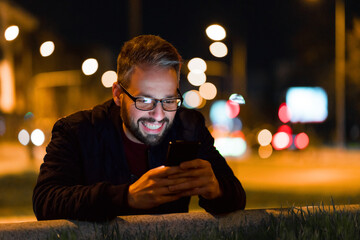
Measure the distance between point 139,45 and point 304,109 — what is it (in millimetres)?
34796

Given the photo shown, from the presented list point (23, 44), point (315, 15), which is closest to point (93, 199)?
point (315, 15)

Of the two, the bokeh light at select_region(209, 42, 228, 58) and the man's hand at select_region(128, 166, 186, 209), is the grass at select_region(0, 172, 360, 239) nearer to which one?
the man's hand at select_region(128, 166, 186, 209)

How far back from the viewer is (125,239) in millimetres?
2680

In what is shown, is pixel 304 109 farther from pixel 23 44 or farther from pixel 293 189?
pixel 23 44

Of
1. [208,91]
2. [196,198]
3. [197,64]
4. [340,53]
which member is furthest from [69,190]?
[208,91]

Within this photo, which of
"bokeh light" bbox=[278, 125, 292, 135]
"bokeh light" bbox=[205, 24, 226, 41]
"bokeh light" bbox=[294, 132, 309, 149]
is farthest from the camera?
"bokeh light" bbox=[278, 125, 292, 135]

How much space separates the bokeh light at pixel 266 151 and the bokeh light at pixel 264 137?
340 millimetres

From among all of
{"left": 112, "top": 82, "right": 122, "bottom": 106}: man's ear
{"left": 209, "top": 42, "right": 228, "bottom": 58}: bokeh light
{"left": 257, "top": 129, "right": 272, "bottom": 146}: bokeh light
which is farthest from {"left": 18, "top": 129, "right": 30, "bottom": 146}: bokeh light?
{"left": 112, "top": 82, "right": 122, "bottom": 106}: man's ear

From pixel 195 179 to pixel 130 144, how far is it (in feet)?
2.24

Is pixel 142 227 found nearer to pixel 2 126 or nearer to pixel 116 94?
pixel 116 94

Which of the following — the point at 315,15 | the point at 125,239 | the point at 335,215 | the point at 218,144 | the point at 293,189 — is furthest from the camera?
the point at 315,15

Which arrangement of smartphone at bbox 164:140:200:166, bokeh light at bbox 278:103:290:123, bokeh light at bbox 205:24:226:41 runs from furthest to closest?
bokeh light at bbox 278:103:290:123
bokeh light at bbox 205:24:226:41
smartphone at bbox 164:140:200:166

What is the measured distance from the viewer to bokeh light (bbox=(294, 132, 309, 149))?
1036 inches

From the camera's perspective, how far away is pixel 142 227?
274cm
